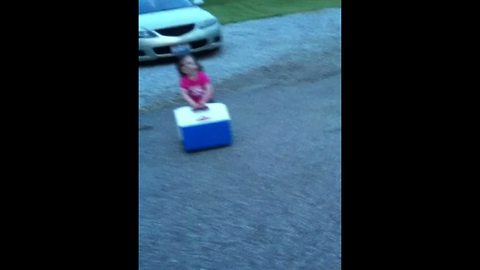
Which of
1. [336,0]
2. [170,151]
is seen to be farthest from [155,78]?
[336,0]

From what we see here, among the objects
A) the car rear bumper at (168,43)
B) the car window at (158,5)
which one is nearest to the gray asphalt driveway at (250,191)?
the car rear bumper at (168,43)

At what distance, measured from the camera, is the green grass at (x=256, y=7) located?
11828 mm

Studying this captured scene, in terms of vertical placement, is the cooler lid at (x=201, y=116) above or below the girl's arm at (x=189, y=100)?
below

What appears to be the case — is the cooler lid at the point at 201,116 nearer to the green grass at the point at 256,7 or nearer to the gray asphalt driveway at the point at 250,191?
the gray asphalt driveway at the point at 250,191

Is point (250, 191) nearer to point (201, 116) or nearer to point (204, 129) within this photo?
point (204, 129)

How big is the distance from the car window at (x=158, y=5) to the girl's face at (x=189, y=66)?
147 inches

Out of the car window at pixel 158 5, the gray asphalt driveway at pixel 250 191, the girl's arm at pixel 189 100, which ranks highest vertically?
the car window at pixel 158 5

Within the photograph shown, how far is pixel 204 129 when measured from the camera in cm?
611

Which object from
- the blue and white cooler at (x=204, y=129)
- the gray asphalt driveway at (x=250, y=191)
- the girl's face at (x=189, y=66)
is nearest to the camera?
the gray asphalt driveway at (x=250, y=191)

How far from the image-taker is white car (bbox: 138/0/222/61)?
9.20 meters

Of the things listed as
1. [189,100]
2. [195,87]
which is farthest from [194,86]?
[189,100]
